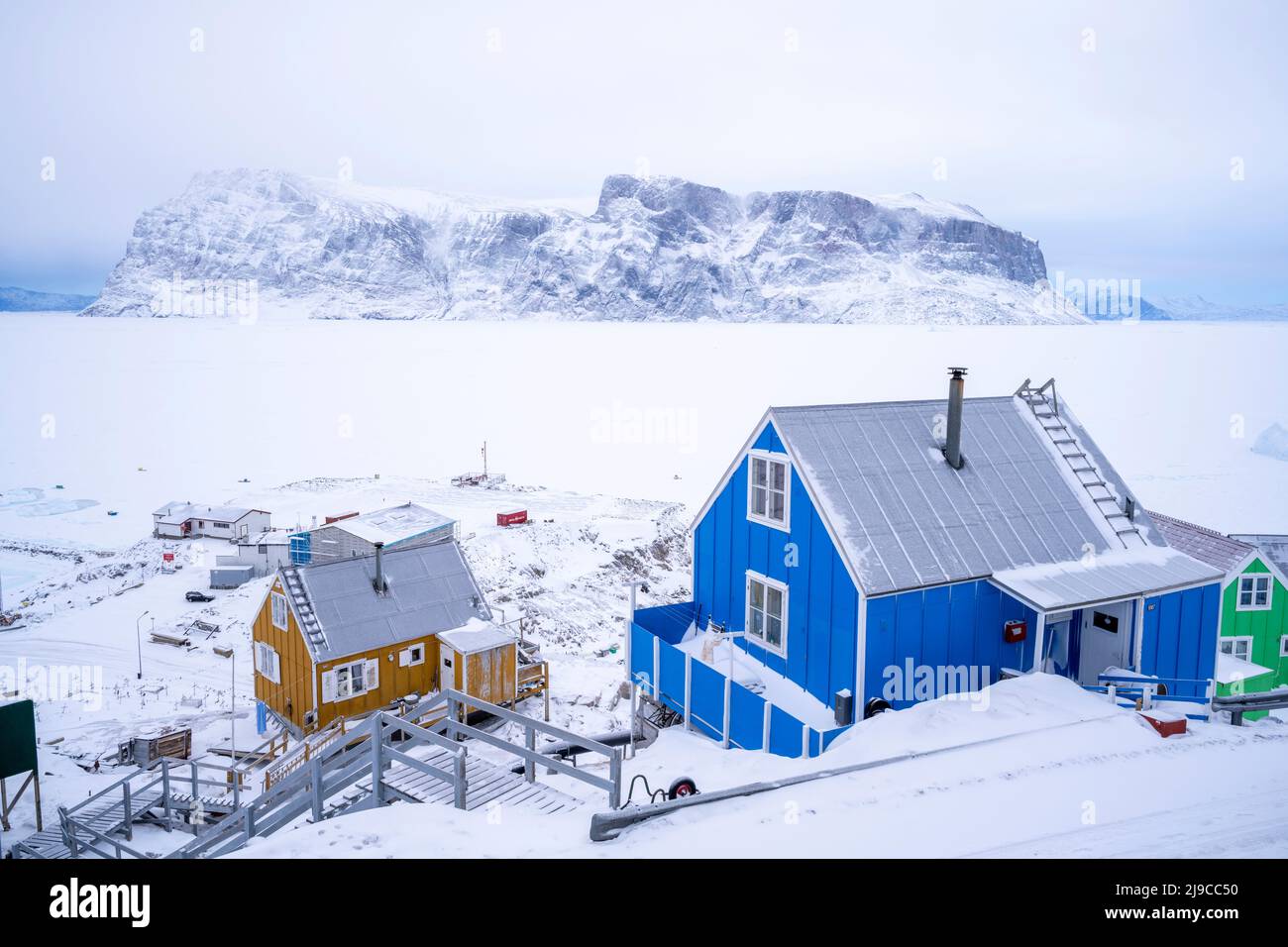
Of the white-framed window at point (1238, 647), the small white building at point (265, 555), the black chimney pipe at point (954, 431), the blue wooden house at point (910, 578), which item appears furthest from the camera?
the small white building at point (265, 555)

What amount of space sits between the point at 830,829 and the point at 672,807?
1.57m

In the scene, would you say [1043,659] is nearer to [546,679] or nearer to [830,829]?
[830,829]

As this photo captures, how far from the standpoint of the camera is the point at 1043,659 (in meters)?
16.8

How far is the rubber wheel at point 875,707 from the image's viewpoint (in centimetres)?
1467

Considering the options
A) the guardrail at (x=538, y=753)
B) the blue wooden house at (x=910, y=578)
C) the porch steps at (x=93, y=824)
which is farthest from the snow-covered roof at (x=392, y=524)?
the guardrail at (x=538, y=753)

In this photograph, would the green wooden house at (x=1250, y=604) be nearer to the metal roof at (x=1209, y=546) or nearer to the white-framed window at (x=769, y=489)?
the metal roof at (x=1209, y=546)

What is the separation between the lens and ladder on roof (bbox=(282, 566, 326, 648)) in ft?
76.0

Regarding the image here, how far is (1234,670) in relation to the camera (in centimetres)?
2341

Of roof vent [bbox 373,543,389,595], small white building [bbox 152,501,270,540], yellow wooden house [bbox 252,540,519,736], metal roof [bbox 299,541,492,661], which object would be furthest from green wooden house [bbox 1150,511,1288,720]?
small white building [bbox 152,501,270,540]

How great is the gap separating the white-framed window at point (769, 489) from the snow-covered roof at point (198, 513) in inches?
1529

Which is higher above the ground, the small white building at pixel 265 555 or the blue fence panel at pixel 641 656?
the blue fence panel at pixel 641 656

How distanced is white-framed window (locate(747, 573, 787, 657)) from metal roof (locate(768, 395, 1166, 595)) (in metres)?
2.28

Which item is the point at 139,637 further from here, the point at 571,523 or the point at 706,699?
the point at 706,699
